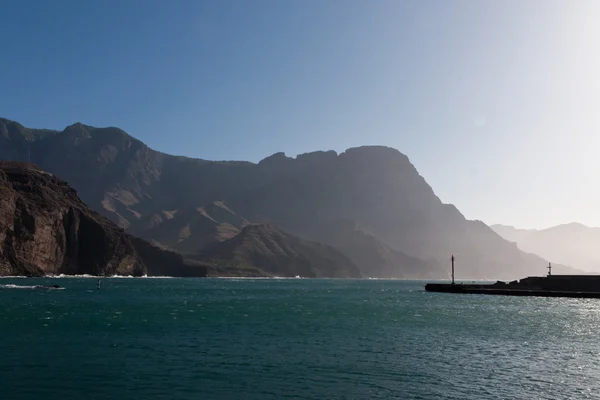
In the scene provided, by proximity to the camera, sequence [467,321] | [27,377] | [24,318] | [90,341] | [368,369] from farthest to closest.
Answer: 1. [467,321]
2. [24,318]
3. [90,341]
4. [368,369]
5. [27,377]

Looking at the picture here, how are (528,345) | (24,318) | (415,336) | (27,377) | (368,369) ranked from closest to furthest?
(27,377)
(368,369)
(528,345)
(415,336)
(24,318)

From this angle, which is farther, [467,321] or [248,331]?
[467,321]

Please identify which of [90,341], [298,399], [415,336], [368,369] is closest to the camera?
[298,399]

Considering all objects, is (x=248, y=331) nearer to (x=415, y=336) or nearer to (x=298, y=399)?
(x=415, y=336)

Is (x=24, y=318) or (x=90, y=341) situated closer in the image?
(x=90, y=341)

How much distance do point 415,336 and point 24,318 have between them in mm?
47069

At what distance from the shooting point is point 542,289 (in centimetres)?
16412

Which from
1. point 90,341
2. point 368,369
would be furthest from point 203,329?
point 368,369

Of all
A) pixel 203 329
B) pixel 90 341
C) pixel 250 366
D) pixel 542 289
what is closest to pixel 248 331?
pixel 203 329

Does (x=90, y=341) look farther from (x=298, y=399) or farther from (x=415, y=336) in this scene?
(x=415, y=336)

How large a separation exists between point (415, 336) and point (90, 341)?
108 feet

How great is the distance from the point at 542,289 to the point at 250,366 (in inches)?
5871

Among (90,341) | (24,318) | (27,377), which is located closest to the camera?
(27,377)

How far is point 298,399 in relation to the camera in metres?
28.9
